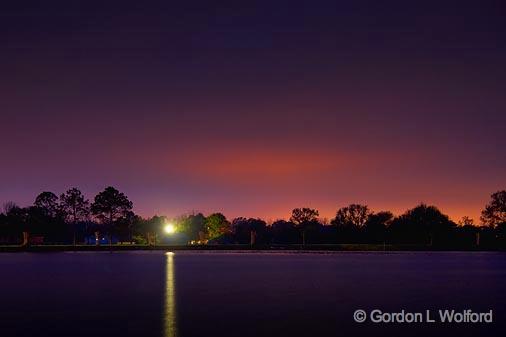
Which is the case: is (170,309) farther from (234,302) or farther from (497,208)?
(497,208)

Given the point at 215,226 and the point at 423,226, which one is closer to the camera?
the point at 423,226

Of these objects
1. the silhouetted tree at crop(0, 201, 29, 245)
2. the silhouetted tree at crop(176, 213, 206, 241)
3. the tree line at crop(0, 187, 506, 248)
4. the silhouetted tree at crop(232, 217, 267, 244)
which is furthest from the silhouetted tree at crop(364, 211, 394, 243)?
the silhouetted tree at crop(0, 201, 29, 245)

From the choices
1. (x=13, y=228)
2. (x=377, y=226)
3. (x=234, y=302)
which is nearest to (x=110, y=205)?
(x=13, y=228)

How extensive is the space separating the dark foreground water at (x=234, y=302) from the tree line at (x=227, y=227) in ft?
248

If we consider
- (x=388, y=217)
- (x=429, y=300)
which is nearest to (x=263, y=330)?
(x=429, y=300)

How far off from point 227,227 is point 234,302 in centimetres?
12152

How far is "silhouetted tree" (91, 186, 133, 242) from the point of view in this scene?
142250 mm

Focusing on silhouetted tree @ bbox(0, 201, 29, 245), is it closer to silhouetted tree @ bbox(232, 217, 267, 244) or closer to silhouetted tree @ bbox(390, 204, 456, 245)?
silhouetted tree @ bbox(232, 217, 267, 244)

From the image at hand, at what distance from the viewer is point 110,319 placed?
66.4ft

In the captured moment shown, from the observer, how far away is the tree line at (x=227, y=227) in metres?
116

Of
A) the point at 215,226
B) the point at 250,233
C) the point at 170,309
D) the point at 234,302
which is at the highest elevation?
the point at 215,226

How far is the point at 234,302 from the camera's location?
25.0 metres

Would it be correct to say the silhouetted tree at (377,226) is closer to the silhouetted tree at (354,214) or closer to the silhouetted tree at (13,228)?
the silhouetted tree at (354,214)

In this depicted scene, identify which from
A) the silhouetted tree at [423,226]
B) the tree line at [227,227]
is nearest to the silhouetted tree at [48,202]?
the tree line at [227,227]
